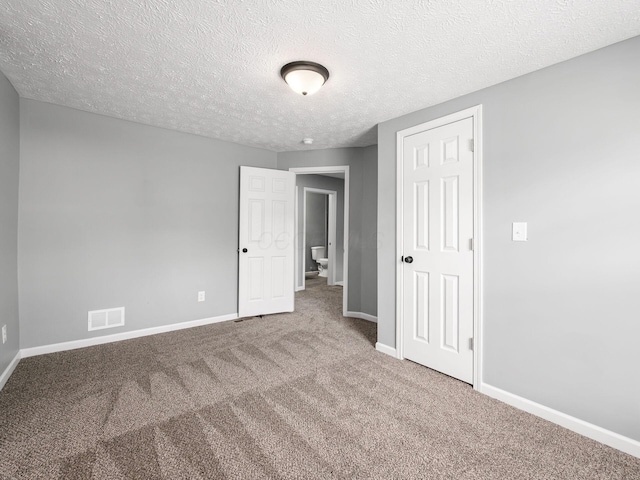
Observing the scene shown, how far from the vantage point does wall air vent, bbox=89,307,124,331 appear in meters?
3.01

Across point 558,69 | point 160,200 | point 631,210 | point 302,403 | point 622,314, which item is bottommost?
point 302,403

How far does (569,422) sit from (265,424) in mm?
1878

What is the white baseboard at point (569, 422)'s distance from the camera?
63.9 inches

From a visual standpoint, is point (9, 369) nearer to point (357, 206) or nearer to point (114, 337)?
point (114, 337)

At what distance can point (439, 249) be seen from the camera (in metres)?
2.52

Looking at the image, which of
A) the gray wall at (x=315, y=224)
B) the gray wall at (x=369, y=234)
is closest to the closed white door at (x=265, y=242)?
the gray wall at (x=369, y=234)

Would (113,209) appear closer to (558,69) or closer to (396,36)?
(396,36)

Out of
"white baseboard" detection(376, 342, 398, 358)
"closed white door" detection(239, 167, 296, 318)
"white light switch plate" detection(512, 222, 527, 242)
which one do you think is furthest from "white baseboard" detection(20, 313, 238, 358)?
"white light switch plate" detection(512, 222, 527, 242)

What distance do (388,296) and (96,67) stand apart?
3.03 meters

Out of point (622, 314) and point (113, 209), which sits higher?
point (113, 209)

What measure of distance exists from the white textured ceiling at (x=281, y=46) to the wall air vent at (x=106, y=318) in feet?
6.71

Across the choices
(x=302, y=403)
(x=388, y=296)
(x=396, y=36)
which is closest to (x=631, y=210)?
(x=396, y=36)

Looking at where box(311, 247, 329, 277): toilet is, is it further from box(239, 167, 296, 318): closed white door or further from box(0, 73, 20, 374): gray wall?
box(0, 73, 20, 374): gray wall

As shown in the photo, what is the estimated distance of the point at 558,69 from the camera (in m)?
1.90
